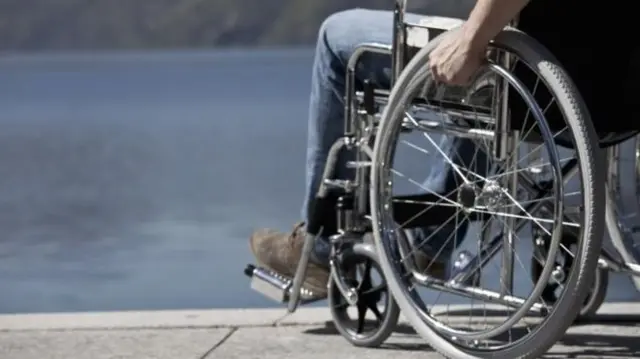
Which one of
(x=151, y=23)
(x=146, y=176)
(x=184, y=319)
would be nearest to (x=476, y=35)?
(x=184, y=319)

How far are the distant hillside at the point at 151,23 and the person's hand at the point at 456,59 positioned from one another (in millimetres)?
5881

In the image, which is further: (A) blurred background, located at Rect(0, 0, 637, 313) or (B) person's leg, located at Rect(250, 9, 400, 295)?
(A) blurred background, located at Rect(0, 0, 637, 313)

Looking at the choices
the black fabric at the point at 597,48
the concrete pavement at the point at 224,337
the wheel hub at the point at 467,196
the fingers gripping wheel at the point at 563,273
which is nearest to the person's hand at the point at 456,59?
the black fabric at the point at 597,48

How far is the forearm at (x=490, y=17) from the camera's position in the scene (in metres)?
2.31

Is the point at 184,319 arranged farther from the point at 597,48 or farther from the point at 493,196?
the point at 597,48

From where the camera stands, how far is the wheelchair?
7.60 ft

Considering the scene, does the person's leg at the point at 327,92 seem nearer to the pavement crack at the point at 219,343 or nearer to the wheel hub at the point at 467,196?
the pavement crack at the point at 219,343

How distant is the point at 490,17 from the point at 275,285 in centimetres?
101

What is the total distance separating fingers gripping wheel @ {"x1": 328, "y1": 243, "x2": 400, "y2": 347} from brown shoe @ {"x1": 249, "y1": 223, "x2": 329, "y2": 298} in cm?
11

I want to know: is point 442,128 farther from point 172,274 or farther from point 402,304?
point 172,274

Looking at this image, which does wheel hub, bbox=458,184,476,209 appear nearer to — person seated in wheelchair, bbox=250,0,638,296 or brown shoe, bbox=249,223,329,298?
person seated in wheelchair, bbox=250,0,638,296

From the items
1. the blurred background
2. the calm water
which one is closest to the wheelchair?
the blurred background

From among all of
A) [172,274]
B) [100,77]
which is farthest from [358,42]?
[100,77]

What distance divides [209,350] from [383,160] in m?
0.56
